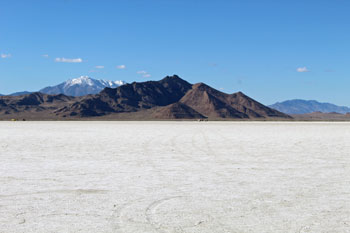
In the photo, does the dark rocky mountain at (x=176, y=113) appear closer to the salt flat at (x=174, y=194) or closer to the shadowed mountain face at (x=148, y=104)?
the shadowed mountain face at (x=148, y=104)

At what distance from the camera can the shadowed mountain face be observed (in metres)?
128

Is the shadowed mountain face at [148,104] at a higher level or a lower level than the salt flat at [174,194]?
higher

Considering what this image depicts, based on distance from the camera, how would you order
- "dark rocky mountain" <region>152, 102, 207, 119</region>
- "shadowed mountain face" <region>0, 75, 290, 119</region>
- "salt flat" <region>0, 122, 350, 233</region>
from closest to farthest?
1. "salt flat" <region>0, 122, 350, 233</region>
2. "dark rocky mountain" <region>152, 102, 207, 119</region>
3. "shadowed mountain face" <region>0, 75, 290, 119</region>

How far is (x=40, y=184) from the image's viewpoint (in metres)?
8.45

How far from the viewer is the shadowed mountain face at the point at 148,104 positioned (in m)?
128

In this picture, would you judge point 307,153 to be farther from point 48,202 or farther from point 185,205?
point 48,202

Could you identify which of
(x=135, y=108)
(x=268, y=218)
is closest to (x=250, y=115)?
(x=135, y=108)

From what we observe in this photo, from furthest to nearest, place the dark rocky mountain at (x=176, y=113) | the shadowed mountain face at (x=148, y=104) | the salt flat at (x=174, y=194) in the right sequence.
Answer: the shadowed mountain face at (x=148, y=104)
the dark rocky mountain at (x=176, y=113)
the salt flat at (x=174, y=194)

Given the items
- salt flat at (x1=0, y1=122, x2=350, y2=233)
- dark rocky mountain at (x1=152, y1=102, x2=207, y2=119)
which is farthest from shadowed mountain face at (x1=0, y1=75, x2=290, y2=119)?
salt flat at (x1=0, y1=122, x2=350, y2=233)

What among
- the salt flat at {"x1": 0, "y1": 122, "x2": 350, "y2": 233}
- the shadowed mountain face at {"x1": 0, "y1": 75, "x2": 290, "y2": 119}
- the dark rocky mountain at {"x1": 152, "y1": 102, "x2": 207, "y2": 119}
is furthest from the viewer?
the shadowed mountain face at {"x1": 0, "y1": 75, "x2": 290, "y2": 119}

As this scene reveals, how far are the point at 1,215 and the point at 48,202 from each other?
0.93 m

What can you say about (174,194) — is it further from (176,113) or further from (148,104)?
(148,104)

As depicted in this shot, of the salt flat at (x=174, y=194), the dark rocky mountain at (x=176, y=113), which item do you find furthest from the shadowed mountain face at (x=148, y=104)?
the salt flat at (x=174, y=194)

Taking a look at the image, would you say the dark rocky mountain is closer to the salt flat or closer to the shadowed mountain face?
the shadowed mountain face
